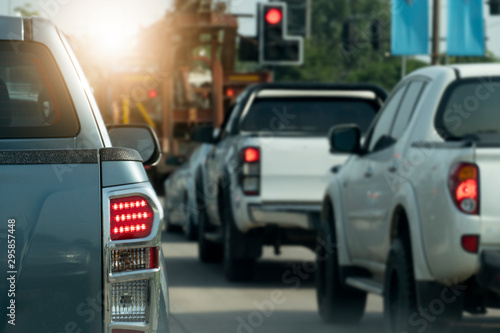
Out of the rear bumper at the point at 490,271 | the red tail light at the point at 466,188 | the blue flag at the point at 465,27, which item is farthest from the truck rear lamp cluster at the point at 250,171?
the blue flag at the point at 465,27

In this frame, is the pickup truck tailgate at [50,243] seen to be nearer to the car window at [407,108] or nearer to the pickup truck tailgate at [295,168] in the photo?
the car window at [407,108]

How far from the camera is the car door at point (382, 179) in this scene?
7.07 metres

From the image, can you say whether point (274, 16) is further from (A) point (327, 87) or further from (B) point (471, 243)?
(B) point (471, 243)

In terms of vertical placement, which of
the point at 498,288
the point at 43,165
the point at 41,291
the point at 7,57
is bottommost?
the point at 498,288

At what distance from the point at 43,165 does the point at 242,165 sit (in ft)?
24.7

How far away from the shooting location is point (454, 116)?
6.62 metres

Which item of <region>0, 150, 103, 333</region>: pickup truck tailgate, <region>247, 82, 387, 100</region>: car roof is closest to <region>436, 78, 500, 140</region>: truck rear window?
<region>0, 150, 103, 333</region>: pickup truck tailgate

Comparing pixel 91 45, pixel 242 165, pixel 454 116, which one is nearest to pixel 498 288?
pixel 454 116

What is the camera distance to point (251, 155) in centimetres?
1067

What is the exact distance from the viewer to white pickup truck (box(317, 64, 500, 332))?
5.72m

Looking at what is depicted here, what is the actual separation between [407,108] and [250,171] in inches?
143

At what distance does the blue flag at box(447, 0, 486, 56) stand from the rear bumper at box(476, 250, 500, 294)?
67.3 feet

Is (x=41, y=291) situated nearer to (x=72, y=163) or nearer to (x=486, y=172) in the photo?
(x=72, y=163)

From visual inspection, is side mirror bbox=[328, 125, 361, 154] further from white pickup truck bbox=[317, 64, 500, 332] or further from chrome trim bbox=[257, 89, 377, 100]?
chrome trim bbox=[257, 89, 377, 100]
